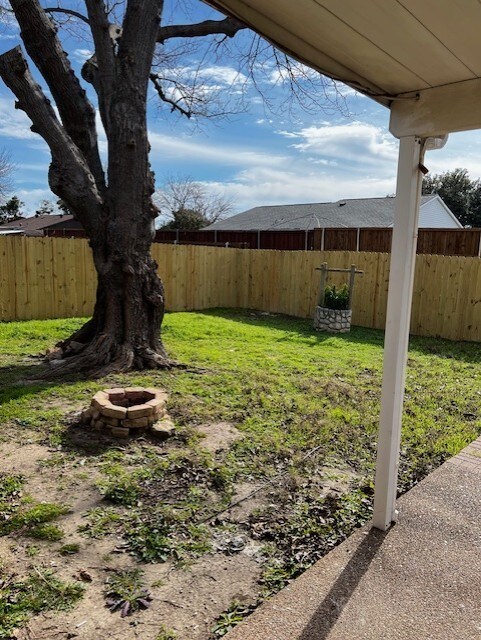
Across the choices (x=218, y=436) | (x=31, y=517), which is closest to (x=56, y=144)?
(x=218, y=436)

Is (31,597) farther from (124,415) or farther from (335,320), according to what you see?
(335,320)

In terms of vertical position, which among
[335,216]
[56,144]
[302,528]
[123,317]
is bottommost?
[302,528]

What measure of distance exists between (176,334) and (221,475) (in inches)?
198

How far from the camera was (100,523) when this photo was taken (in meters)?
2.34

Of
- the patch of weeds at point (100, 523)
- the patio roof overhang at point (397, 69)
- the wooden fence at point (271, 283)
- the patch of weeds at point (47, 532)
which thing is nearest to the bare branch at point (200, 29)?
the wooden fence at point (271, 283)

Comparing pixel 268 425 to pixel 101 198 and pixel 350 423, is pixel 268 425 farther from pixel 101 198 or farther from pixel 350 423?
pixel 101 198

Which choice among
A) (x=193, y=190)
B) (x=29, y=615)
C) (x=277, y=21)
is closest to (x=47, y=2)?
(x=277, y=21)

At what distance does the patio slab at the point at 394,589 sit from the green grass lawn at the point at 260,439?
15 cm

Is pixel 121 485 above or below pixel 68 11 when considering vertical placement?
below

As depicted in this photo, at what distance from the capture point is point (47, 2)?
7574mm

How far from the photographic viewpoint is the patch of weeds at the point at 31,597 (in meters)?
1.68

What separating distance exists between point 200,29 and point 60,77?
2747mm

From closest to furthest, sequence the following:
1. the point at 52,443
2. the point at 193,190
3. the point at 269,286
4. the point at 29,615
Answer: the point at 29,615 < the point at 52,443 < the point at 269,286 < the point at 193,190

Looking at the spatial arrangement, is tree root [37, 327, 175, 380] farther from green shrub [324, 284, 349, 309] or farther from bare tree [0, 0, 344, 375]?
green shrub [324, 284, 349, 309]
